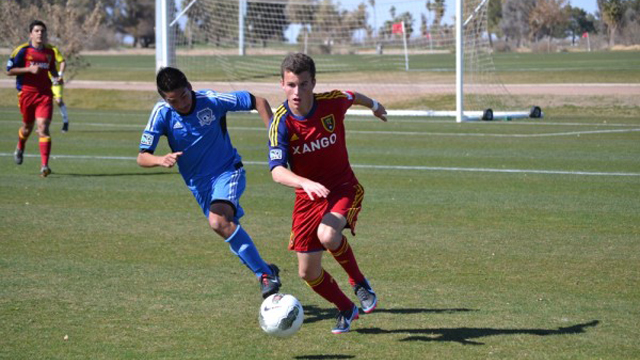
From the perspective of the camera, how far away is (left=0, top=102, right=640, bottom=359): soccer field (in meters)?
5.81

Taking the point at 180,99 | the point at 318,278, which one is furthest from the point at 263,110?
the point at 318,278

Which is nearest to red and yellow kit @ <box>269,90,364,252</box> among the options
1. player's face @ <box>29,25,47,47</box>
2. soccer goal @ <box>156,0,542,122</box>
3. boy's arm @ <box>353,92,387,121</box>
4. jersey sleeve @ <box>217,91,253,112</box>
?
boy's arm @ <box>353,92,387,121</box>

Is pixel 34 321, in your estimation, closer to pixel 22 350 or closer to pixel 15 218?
pixel 22 350

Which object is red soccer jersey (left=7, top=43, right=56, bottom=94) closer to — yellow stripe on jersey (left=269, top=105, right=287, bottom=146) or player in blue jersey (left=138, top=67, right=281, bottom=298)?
player in blue jersey (left=138, top=67, right=281, bottom=298)

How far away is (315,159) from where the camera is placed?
6.25 m

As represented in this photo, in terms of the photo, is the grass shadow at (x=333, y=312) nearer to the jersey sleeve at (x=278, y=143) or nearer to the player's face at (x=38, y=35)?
the jersey sleeve at (x=278, y=143)

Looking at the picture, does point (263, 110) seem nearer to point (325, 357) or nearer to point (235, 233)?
point (235, 233)

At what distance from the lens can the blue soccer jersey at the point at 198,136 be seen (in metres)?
7.21

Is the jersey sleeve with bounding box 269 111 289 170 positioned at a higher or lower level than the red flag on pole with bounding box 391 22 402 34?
lower

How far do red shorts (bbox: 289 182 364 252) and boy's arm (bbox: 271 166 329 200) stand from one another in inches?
14.4

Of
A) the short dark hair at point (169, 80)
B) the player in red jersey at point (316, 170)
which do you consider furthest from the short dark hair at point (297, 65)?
the short dark hair at point (169, 80)

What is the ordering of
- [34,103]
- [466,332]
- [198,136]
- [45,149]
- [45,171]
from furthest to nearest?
1. [34,103]
2. [45,149]
3. [45,171]
4. [198,136]
5. [466,332]

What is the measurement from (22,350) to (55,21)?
31.8m

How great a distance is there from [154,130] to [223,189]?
0.72 meters
